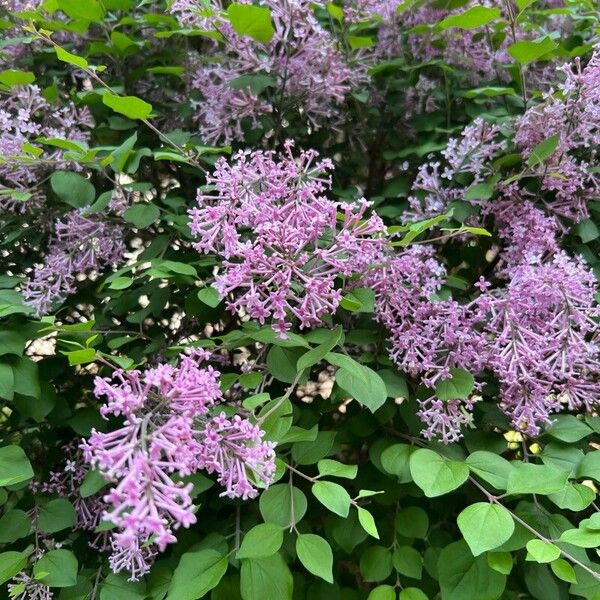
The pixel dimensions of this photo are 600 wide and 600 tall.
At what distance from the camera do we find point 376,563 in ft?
2.93

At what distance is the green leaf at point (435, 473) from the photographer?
0.73 metres

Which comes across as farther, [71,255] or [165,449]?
[71,255]

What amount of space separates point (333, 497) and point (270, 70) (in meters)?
0.74

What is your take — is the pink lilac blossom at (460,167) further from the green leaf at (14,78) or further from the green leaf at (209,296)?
the green leaf at (14,78)

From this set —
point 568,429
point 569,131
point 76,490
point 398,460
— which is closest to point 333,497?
point 398,460

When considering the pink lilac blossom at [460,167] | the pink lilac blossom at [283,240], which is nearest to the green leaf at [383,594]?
the pink lilac blossom at [283,240]

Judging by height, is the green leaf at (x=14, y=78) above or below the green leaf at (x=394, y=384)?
above

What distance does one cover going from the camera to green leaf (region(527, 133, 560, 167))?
0.96 m

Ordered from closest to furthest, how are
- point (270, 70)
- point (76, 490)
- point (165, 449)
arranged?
1. point (165, 449)
2. point (76, 490)
3. point (270, 70)

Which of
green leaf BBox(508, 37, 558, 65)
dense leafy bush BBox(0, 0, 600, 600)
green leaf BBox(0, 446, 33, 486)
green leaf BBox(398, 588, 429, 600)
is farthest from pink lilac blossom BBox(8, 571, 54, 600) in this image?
green leaf BBox(508, 37, 558, 65)

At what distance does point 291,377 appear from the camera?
2.79 feet

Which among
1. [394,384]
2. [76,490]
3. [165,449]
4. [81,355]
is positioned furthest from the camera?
[76,490]

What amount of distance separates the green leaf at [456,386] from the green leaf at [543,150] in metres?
0.35

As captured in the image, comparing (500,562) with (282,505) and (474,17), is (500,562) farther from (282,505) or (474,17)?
(474,17)
